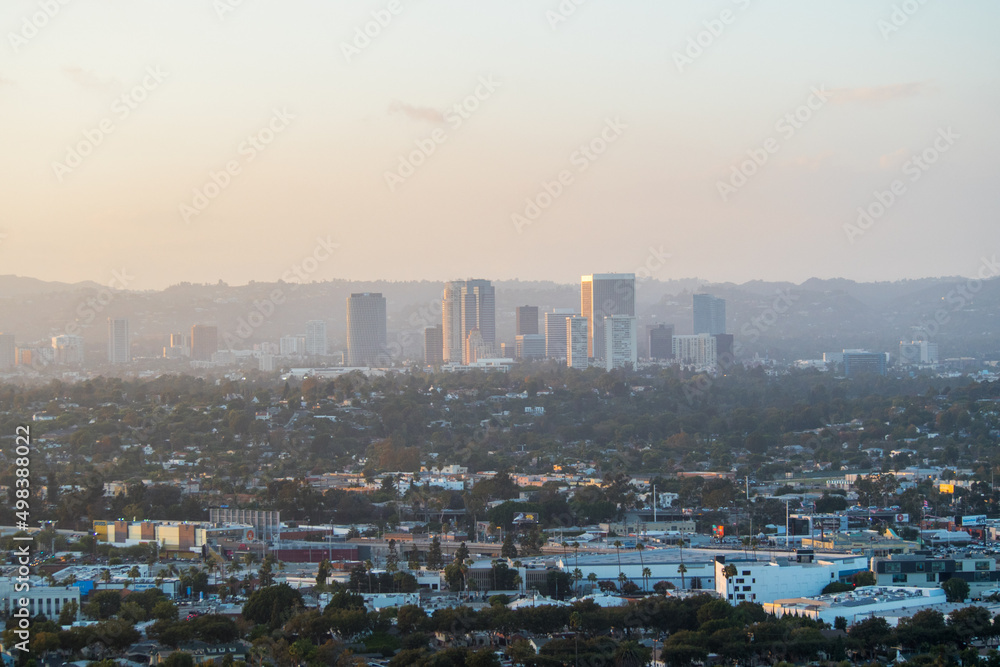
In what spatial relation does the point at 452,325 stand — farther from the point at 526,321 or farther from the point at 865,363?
the point at 865,363

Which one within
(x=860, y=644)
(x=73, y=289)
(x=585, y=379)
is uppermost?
(x=73, y=289)

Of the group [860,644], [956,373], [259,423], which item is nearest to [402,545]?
A: [860,644]

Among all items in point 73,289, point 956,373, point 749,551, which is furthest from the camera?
point 73,289

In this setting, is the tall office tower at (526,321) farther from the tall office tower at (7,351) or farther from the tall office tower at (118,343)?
the tall office tower at (7,351)

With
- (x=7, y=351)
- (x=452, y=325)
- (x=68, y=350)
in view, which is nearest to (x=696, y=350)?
(x=452, y=325)

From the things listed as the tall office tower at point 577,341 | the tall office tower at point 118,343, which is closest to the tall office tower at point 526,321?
the tall office tower at point 577,341

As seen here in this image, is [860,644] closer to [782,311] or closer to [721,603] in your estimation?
[721,603]
